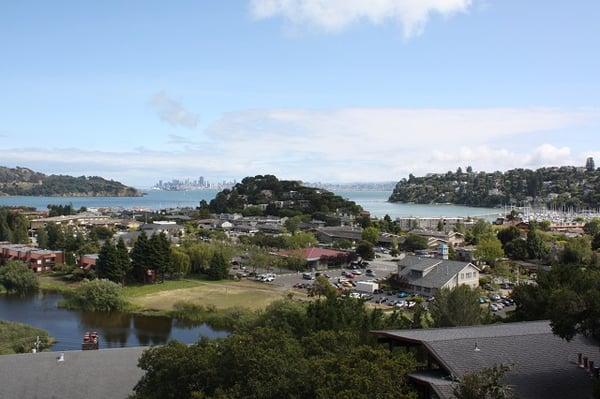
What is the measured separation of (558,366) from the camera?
7832 millimetres

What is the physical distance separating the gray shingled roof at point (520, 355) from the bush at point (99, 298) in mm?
16641

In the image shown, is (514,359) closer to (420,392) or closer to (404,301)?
(420,392)

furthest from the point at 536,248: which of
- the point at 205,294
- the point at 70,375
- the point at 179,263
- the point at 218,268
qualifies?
the point at 70,375

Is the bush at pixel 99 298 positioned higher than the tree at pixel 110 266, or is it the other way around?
the tree at pixel 110 266

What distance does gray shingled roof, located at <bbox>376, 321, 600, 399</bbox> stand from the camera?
284 inches

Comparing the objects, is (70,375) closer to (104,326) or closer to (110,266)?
(104,326)

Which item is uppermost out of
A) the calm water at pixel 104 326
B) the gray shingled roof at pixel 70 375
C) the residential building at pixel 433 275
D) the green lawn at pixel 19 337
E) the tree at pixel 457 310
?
the tree at pixel 457 310

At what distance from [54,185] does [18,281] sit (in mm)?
148142

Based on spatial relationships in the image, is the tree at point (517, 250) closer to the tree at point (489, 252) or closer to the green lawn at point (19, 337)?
the tree at point (489, 252)

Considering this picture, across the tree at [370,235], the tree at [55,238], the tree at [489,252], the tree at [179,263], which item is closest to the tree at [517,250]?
the tree at [489,252]

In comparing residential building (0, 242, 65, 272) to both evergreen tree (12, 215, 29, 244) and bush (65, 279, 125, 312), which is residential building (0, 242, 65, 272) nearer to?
evergreen tree (12, 215, 29, 244)

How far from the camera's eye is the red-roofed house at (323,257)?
33375 mm

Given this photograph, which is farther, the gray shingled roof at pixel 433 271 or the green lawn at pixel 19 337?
the gray shingled roof at pixel 433 271

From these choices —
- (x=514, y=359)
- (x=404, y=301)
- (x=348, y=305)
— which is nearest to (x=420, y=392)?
(x=514, y=359)
